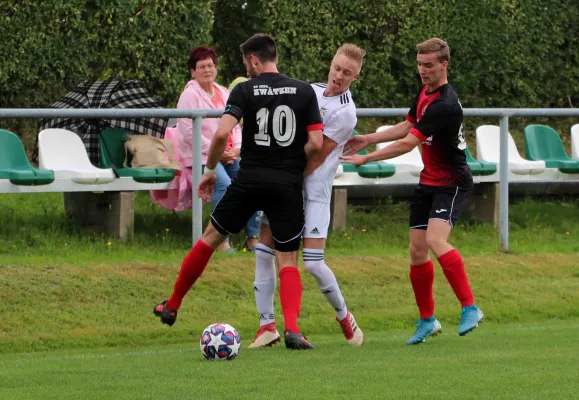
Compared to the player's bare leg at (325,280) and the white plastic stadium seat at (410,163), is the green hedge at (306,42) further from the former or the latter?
the player's bare leg at (325,280)

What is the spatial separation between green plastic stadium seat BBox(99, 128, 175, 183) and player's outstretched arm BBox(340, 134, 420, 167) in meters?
3.76

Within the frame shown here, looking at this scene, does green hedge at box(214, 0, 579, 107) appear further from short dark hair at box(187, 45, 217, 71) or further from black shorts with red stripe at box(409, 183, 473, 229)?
black shorts with red stripe at box(409, 183, 473, 229)

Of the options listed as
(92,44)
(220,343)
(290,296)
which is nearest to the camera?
(220,343)

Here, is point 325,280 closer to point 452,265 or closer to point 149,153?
point 452,265

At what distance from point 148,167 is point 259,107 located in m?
4.08

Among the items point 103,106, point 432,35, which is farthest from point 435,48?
point 432,35

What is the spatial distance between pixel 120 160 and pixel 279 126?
14.9 ft

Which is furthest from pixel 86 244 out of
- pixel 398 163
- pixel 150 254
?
pixel 398 163

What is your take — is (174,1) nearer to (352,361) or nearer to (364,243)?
(364,243)

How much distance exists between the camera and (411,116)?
31.4 ft

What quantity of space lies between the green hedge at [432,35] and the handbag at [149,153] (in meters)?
5.42

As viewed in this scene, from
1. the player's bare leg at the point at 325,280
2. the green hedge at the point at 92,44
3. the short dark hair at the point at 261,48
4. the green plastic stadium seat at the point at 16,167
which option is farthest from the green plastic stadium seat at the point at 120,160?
the short dark hair at the point at 261,48

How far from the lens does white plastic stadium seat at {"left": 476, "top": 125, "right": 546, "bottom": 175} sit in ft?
49.6

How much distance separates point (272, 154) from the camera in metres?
8.86
